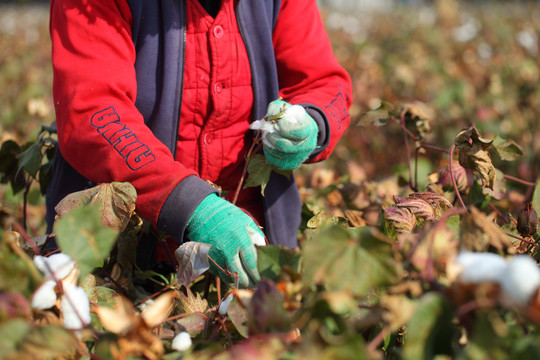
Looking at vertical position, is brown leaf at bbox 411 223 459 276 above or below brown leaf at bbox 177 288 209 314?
above

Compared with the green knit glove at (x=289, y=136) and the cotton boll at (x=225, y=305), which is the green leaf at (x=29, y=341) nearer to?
the cotton boll at (x=225, y=305)

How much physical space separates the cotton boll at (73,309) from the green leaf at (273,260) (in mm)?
248

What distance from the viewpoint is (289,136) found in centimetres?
122

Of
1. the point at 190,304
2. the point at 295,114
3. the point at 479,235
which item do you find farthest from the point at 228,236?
the point at 479,235

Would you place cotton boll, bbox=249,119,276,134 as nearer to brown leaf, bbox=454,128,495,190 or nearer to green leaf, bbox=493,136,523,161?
brown leaf, bbox=454,128,495,190

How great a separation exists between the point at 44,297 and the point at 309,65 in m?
0.98

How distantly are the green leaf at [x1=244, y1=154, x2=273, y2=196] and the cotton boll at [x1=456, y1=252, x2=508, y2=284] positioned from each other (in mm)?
715

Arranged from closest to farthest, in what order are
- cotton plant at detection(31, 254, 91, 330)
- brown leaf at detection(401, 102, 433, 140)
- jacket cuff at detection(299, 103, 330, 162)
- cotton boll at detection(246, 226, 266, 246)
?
cotton plant at detection(31, 254, 91, 330)
cotton boll at detection(246, 226, 266, 246)
jacket cuff at detection(299, 103, 330, 162)
brown leaf at detection(401, 102, 433, 140)

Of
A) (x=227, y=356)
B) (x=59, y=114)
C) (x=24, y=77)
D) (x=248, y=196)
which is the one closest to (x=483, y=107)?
(x=248, y=196)

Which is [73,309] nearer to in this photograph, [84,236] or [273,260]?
[84,236]

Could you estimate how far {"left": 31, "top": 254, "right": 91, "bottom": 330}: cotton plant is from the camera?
68cm

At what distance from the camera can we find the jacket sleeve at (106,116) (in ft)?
3.70

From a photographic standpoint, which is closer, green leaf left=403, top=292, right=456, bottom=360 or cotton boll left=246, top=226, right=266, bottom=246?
green leaf left=403, top=292, right=456, bottom=360

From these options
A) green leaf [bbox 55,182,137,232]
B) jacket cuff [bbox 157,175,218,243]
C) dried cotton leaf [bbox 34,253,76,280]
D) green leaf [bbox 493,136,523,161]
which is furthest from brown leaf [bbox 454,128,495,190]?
dried cotton leaf [bbox 34,253,76,280]
